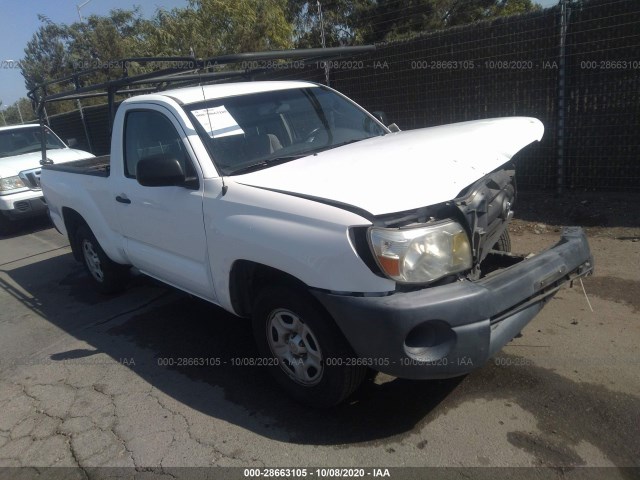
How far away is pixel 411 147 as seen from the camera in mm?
3307

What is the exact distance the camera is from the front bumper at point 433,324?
252 cm

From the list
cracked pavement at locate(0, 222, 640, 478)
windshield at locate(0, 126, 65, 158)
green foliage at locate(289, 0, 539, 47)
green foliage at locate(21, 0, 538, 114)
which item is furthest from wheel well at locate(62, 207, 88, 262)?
green foliage at locate(21, 0, 538, 114)

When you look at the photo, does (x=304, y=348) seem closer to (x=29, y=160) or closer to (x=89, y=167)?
(x=89, y=167)

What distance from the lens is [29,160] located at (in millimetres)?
9445

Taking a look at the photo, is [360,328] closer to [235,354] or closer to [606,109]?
[235,354]

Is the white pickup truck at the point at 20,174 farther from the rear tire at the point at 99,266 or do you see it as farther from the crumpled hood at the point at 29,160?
the rear tire at the point at 99,266

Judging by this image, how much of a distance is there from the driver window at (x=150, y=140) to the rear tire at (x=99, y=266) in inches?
50.0

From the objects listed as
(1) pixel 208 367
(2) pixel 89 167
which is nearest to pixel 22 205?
(2) pixel 89 167

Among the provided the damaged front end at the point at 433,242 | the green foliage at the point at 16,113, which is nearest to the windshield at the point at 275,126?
the damaged front end at the point at 433,242

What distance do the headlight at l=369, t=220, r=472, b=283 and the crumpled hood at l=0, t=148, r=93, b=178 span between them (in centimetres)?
841

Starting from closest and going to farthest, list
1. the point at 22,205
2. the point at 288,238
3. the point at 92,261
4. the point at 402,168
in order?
the point at 288,238
the point at 402,168
the point at 92,261
the point at 22,205

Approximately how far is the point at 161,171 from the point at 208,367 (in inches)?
58.3

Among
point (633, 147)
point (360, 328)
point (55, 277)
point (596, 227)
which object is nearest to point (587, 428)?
point (360, 328)

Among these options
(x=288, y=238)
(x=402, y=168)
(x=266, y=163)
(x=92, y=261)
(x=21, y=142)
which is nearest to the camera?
(x=288, y=238)
